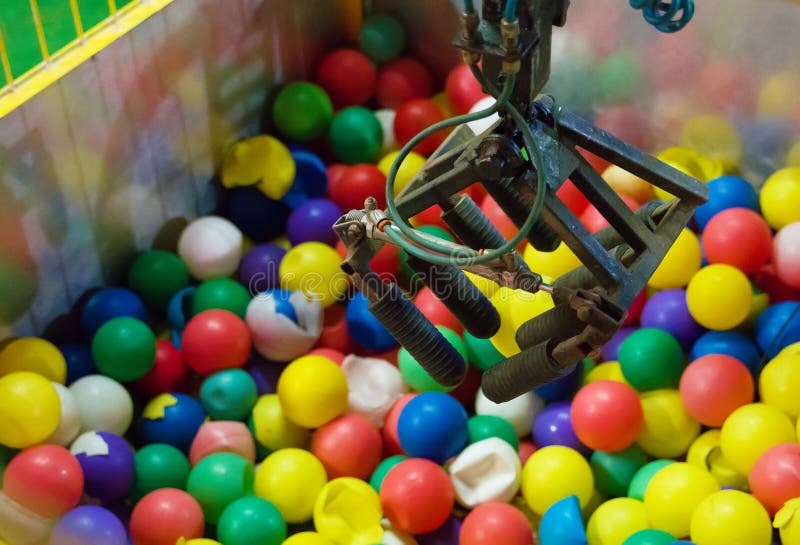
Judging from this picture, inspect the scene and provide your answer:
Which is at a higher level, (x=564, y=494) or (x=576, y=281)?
(x=576, y=281)

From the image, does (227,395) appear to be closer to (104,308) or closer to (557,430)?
(104,308)

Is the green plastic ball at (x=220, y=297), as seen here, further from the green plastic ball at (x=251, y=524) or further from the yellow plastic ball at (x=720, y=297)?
the yellow plastic ball at (x=720, y=297)

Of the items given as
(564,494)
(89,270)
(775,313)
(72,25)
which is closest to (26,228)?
(89,270)

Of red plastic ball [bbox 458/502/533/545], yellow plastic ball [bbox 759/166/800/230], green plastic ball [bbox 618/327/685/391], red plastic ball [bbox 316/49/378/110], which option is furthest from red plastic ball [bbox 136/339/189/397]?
yellow plastic ball [bbox 759/166/800/230]

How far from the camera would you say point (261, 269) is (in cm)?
253

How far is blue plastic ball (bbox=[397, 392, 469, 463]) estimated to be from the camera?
2.13 meters

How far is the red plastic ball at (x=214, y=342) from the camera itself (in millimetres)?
2326

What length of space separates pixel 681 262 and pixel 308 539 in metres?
0.98

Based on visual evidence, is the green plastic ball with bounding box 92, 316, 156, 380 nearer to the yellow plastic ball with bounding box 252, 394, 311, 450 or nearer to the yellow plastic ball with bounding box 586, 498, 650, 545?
the yellow plastic ball with bounding box 252, 394, 311, 450

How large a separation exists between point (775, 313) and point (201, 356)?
1230mm

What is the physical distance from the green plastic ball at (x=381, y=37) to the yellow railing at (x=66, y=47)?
694mm

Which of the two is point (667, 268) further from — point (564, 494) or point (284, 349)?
point (284, 349)

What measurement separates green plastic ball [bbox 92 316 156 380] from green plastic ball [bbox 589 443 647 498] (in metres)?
0.97

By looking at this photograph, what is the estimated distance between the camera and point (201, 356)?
7.65 feet
